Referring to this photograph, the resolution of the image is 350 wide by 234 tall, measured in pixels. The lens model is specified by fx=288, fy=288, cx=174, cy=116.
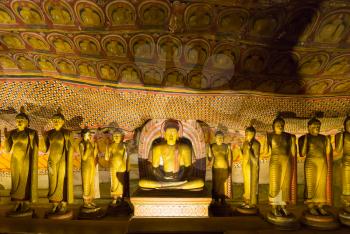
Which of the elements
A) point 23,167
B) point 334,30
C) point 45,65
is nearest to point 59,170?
point 23,167

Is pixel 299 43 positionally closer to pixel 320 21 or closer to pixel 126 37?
pixel 320 21

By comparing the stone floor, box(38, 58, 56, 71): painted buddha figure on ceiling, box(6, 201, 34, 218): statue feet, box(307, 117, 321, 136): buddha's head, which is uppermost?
box(38, 58, 56, 71): painted buddha figure on ceiling

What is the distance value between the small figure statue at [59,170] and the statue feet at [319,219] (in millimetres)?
2835

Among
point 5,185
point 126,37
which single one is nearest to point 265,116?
point 126,37

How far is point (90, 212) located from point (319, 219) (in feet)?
9.05

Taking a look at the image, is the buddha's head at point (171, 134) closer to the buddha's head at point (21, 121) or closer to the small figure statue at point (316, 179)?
the small figure statue at point (316, 179)

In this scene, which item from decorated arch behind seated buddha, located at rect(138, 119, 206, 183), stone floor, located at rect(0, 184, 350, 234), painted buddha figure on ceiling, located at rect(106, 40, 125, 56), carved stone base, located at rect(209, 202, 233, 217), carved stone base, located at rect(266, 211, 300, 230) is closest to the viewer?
stone floor, located at rect(0, 184, 350, 234)

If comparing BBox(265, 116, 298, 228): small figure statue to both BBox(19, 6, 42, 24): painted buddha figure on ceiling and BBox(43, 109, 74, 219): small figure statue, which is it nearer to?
BBox(43, 109, 74, 219): small figure statue

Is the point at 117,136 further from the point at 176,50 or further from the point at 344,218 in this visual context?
the point at 344,218

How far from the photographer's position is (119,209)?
3844 mm

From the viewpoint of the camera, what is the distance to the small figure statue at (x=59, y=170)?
11.4ft

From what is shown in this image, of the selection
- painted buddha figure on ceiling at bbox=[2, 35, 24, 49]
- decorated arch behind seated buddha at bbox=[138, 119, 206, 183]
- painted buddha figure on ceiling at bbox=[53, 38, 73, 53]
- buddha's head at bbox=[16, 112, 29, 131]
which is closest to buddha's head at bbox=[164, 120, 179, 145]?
decorated arch behind seated buddha at bbox=[138, 119, 206, 183]

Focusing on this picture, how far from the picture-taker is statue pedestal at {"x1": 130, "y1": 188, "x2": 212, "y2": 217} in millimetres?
3537

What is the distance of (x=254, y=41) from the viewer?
146 inches
